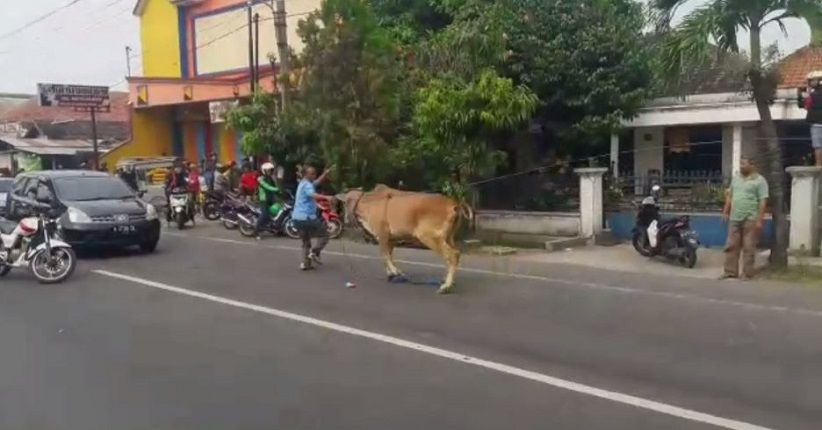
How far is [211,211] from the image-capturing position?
22766mm

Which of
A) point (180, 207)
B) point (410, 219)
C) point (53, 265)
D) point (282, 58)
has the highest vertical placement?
point (282, 58)

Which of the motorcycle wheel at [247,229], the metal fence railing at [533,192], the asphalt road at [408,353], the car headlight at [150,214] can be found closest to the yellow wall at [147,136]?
the motorcycle wheel at [247,229]

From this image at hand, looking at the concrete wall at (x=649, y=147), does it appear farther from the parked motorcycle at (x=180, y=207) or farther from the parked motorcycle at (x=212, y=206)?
the parked motorcycle at (x=180, y=207)

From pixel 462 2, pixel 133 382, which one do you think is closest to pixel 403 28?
pixel 462 2

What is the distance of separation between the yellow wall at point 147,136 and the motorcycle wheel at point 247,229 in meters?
20.0

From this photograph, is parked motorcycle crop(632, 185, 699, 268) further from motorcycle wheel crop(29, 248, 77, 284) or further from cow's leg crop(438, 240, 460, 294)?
motorcycle wheel crop(29, 248, 77, 284)

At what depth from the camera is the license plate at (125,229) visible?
50.1 ft

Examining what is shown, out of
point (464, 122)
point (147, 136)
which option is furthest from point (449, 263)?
point (147, 136)

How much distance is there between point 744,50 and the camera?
1270 cm

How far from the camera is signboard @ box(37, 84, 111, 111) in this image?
1527 inches

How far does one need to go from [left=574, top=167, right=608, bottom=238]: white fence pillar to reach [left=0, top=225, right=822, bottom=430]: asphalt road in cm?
378

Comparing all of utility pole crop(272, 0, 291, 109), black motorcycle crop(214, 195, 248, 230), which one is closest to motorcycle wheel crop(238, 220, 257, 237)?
black motorcycle crop(214, 195, 248, 230)

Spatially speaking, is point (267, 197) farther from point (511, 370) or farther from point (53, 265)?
point (511, 370)

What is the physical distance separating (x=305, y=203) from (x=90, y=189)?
16.8 ft
